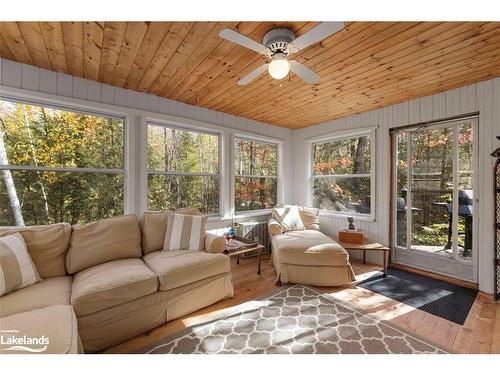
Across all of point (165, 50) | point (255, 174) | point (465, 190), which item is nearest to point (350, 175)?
point (465, 190)

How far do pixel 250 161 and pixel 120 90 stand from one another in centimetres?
224

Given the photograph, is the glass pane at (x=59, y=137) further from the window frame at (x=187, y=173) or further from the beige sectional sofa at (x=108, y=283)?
the beige sectional sofa at (x=108, y=283)

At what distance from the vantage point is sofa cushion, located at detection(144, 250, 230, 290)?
6.19ft

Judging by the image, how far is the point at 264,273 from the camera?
9.75ft

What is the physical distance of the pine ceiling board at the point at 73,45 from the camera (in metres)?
1.60

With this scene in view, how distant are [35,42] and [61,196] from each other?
4.84 feet

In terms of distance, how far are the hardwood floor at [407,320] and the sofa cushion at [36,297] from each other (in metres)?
0.54

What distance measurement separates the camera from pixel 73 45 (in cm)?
183

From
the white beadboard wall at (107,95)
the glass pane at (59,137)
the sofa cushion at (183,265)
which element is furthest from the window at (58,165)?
the sofa cushion at (183,265)

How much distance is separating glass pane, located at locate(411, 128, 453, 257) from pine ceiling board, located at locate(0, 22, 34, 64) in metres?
4.51

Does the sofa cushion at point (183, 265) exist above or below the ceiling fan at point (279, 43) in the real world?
below
